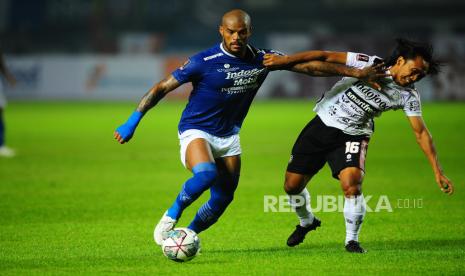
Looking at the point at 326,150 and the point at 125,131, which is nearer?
the point at 125,131

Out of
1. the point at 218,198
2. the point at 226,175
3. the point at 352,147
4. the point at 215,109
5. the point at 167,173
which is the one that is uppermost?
the point at 215,109

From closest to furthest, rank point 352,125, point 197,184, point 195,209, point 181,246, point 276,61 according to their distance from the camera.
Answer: point 181,246, point 197,184, point 276,61, point 352,125, point 195,209

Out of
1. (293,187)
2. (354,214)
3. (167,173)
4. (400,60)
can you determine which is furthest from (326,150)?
(167,173)

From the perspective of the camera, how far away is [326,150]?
8875 millimetres

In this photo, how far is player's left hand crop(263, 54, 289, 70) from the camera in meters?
8.30

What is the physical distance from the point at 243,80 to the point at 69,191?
225 inches

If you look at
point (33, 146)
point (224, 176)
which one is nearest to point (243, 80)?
point (224, 176)

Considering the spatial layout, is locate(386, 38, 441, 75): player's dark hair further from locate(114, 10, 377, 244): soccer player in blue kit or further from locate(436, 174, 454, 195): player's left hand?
locate(436, 174, 454, 195): player's left hand

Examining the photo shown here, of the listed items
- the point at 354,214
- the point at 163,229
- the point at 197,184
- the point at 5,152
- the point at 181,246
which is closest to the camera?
the point at 181,246

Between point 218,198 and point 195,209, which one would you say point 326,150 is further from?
point 195,209

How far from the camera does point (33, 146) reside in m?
20.5

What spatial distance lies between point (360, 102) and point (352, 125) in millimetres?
267

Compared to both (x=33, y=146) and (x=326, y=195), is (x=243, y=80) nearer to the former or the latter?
(x=326, y=195)

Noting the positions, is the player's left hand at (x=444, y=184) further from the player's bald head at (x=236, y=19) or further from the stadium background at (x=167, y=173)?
the player's bald head at (x=236, y=19)
